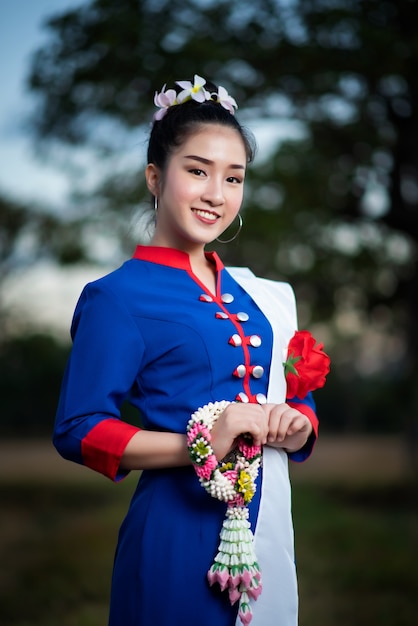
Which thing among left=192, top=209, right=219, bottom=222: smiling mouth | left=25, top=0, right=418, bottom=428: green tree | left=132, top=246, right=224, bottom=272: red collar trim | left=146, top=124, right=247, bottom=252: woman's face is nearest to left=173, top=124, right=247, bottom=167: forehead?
left=146, top=124, right=247, bottom=252: woman's face

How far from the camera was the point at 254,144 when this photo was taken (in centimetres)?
176

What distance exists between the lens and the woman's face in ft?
5.10

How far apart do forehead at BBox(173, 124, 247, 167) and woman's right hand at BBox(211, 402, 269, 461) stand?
1.71 feet

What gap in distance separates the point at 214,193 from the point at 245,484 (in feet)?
1.92

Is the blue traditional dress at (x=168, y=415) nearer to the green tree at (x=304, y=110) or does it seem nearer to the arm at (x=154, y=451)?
the arm at (x=154, y=451)

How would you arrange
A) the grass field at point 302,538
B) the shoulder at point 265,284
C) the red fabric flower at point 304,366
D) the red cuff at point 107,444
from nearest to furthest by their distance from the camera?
the red cuff at point 107,444
the red fabric flower at point 304,366
the shoulder at point 265,284
the grass field at point 302,538

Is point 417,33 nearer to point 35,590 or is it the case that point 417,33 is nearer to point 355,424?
point 35,590

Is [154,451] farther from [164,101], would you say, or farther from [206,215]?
[164,101]

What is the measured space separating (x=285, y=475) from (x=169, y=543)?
29cm

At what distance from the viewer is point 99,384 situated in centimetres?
141

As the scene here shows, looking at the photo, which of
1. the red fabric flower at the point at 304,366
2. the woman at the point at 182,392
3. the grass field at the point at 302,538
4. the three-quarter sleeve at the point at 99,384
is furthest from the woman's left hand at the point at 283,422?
the grass field at the point at 302,538

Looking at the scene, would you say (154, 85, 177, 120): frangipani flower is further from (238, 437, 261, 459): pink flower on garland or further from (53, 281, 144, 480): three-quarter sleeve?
(238, 437, 261, 459): pink flower on garland

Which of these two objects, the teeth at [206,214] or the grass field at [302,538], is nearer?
the teeth at [206,214]

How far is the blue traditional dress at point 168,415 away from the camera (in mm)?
1420
